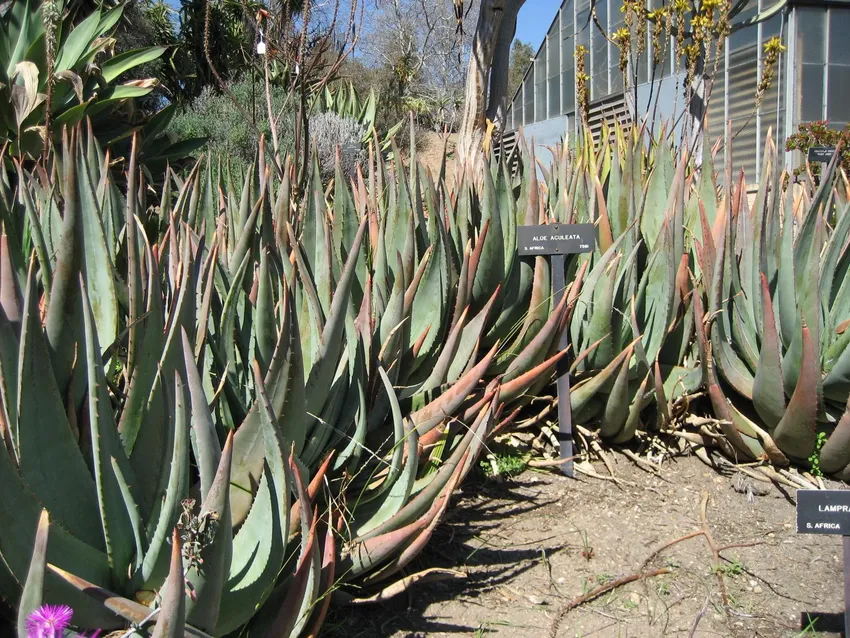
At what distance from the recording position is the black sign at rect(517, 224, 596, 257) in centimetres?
265

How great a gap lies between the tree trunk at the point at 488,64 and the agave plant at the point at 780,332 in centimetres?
248

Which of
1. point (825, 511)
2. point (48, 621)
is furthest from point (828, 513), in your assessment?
point (48, 621)

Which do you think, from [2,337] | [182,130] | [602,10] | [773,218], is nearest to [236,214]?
[2,337]

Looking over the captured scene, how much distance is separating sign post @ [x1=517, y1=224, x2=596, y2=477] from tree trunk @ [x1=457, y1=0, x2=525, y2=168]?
2.33 metres

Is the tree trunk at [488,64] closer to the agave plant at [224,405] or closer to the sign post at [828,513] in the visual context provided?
the agave plant at [224,405]

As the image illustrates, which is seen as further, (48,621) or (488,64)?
(488,64)

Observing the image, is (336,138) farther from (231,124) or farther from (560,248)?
(560,248)

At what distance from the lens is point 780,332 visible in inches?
103

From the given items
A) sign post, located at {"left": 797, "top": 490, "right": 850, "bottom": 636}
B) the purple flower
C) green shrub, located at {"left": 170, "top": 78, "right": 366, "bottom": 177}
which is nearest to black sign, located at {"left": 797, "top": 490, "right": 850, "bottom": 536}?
sign post, located at {"left": 797, "top": 490, "right": 850, "bottom": 636}

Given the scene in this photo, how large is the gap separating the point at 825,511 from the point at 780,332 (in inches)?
40.9

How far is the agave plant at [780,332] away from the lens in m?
2.40

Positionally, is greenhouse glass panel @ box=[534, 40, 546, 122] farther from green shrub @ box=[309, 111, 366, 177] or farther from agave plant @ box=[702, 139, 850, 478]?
agave plant @ box=[702, 139, 850, 478]

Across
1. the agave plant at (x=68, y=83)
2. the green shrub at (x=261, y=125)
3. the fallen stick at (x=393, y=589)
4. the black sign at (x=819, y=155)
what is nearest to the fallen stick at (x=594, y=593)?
the fallen stick at (x=393, y=589)

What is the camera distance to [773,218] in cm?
273
